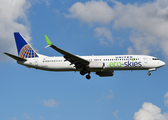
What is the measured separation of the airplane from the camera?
45656mm

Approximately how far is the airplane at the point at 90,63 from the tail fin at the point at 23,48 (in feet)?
1.99

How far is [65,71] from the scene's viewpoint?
49812 millimetres

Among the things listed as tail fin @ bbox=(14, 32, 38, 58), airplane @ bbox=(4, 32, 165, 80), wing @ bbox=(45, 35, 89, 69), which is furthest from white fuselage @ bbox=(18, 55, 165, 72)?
tail fin @ bbox=(14, 32, 38, 58)

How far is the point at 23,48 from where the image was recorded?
5334 cm

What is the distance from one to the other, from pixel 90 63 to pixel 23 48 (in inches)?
621

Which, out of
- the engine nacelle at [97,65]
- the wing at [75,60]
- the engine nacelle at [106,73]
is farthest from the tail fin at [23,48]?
the engine nacelle at [106,73]

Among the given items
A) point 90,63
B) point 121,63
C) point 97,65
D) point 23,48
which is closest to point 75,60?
point 90,63

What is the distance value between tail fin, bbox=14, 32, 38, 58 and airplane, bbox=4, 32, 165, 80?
607mm

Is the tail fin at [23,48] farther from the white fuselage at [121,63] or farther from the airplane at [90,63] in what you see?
the white fuselage at [121,63]

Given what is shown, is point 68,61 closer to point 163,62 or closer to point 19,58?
point 19,58

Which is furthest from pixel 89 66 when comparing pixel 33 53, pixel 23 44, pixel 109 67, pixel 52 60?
pixel 23 44

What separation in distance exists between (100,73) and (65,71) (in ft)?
24.4

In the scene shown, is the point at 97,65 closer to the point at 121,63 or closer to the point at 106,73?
the point at 121,63

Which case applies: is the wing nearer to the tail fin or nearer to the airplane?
the airplane
